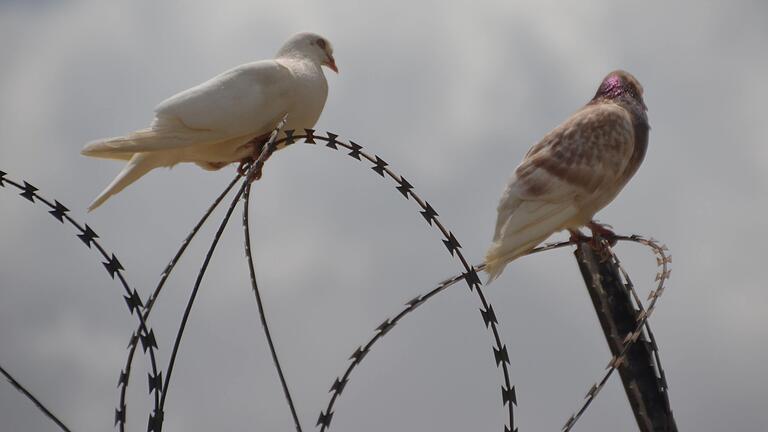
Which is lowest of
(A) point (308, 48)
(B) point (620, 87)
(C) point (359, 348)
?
(C) point (359, 348)

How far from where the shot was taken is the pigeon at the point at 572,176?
6742 millimetres

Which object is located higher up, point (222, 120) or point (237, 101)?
point (237, 101)

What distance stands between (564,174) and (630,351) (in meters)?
1.37

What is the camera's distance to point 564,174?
281 inches

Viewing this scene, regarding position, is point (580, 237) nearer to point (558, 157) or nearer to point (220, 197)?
point (558, 157)

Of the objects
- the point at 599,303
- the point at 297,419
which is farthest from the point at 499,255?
the point at 297,419

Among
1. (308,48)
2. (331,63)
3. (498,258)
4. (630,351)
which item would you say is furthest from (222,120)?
(630,351)

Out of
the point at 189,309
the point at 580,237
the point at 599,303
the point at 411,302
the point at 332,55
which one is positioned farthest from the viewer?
the point at 332,55

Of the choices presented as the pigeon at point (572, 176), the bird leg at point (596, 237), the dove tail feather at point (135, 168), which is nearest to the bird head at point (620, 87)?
the pigeon at point (572, 176)

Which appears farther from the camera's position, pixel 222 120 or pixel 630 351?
pixel 222 120

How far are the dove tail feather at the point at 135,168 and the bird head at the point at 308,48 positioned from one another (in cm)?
139

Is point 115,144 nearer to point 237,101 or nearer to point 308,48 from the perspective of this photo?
point 237,101

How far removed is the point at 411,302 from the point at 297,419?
0.87 m

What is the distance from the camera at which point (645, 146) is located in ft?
25.7
